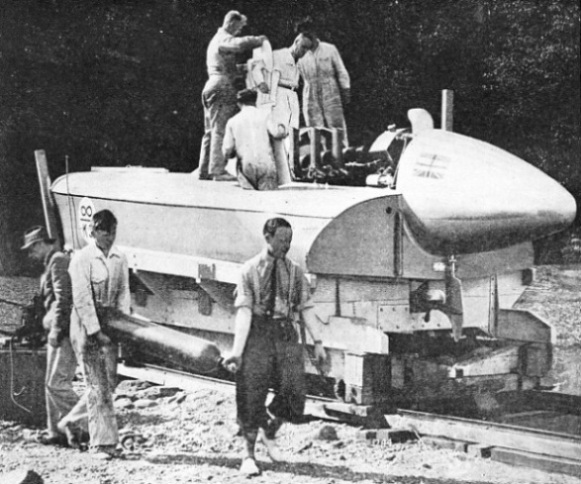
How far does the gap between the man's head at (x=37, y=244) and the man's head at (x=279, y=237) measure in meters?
1.51

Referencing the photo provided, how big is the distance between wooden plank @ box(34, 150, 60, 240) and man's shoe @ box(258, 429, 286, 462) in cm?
206

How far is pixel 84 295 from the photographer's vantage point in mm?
6789

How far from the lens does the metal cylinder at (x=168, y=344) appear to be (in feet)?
22.7

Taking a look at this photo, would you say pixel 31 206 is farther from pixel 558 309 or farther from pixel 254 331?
pixel 558 309

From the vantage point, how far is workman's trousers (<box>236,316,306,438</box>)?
6746mm

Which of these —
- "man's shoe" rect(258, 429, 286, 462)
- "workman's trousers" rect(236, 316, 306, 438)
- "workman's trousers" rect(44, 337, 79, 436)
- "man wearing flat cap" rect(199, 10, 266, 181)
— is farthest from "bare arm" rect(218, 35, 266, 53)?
"man's shoe" rect(258, 429, 286, 462)

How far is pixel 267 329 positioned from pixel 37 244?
1.67 meters

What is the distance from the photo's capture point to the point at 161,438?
693 centimetres

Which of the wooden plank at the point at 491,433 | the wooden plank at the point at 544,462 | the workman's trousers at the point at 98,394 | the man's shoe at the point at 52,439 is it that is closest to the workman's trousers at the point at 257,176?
the workman's trousers at the point at 98,394

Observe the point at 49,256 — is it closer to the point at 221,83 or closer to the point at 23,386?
the point at 23,386

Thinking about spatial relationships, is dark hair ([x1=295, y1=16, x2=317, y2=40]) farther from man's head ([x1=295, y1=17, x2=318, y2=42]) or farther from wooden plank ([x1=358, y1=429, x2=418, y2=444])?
wooden plank ([x1=358, y1=429, x2=418, y2=444])

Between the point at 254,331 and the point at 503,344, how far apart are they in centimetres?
196

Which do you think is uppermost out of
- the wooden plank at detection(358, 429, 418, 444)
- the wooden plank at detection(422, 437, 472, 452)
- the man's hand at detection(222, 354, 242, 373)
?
the man's hand at detection(222, 354, 242, 373)

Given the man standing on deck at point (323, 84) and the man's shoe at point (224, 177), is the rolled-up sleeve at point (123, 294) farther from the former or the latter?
the man standing on deck at point (323, 84)
